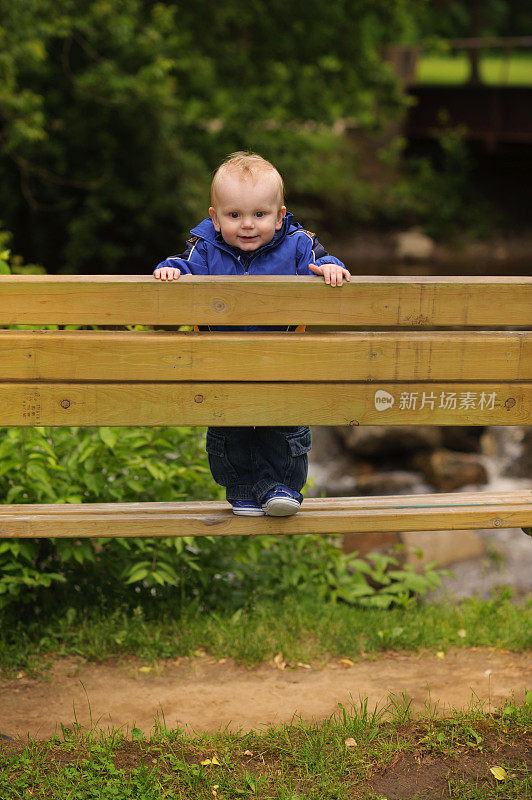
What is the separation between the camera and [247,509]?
319 centimetres

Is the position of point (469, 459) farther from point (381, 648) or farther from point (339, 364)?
point (339, 364)

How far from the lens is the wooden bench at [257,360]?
9.25ft

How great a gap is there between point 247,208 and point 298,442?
2.78 feet

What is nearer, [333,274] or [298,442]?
[333,274]

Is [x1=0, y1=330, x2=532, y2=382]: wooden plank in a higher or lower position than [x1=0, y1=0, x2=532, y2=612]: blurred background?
lower

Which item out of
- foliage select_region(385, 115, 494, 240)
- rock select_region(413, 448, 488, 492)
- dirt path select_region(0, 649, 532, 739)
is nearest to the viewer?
dirt path select_region(0, 649, 532, 739)

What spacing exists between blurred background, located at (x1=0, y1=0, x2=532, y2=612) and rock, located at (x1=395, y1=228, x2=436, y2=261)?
5cm

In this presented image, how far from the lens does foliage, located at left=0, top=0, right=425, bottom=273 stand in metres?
12.3

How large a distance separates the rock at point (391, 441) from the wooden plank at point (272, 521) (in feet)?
23.3

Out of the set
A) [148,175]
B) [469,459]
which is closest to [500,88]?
[148,175]

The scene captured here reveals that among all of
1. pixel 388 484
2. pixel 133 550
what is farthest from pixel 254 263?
pixel 388 484

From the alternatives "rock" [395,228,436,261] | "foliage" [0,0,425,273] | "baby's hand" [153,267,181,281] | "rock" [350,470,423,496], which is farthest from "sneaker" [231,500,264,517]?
"rock" [395,228,436,261]

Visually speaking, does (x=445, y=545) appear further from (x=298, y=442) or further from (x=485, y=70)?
(x=485, y=70)

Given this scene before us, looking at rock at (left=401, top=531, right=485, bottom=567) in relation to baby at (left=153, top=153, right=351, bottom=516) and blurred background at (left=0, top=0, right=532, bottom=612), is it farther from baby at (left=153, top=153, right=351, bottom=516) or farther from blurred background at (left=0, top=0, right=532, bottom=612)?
baby at (left=153, top=153, right=351, bottom=516)
